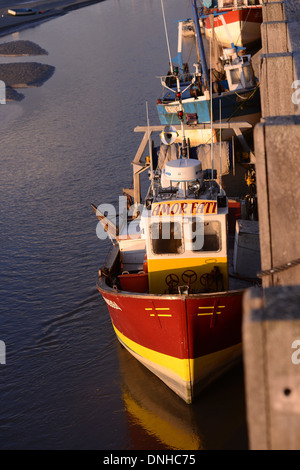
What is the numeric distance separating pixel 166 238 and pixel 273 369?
9619mm

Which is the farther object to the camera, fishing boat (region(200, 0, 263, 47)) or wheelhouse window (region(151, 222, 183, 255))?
fishing boat (region(200, 0, 263, 47))

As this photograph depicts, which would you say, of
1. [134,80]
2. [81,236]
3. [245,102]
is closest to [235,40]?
[134,80]

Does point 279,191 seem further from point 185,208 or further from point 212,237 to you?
point 212,237

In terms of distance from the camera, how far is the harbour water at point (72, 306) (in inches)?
483

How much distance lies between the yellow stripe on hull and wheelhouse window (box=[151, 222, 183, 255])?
2078mm

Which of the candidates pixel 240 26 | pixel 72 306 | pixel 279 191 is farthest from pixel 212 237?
pixel 240 26

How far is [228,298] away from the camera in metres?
11.5

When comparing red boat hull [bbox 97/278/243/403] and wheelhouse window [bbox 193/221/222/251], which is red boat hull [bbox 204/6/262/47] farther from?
red boat hull [bbox 97/278/243/403]

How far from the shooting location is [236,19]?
40.0m

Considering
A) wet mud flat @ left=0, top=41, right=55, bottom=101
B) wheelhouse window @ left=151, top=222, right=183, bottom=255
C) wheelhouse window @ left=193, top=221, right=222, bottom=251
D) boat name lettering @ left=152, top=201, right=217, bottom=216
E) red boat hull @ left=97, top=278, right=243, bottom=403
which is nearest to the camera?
red boat hull @ left=97, top=278, right=243, bottom=403

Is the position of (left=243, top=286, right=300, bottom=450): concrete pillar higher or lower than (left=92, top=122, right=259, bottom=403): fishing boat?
higher

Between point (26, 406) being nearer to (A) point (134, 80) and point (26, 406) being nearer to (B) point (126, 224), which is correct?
(B) point (126, 224)

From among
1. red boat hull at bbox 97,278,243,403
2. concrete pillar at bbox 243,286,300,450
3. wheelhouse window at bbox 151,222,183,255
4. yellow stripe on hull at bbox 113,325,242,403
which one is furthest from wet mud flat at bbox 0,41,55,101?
concrete pillar at bbox 243,286,300,450

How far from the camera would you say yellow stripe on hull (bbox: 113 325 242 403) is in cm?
1210
